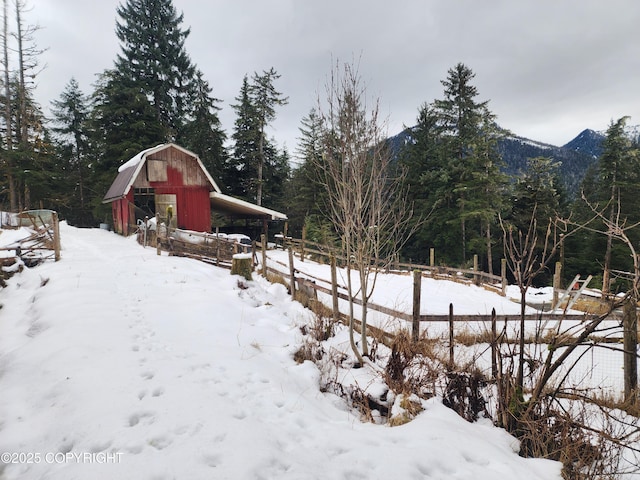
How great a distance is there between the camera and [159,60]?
27297mm

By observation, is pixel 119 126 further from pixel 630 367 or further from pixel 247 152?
pixel 630 367

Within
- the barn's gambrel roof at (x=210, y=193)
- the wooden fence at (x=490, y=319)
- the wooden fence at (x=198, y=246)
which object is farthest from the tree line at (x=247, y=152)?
the wooden fence at (x=490, y=319)

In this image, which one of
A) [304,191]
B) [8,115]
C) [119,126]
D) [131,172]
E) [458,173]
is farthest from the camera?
[304,191]

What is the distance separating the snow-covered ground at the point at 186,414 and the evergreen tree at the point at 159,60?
2555cm

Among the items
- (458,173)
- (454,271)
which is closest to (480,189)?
(458,173)

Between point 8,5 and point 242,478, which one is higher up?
point 8,5

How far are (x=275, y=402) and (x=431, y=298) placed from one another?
888cm

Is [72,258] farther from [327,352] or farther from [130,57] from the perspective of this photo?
[130,57]

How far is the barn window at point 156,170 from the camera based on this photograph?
58.9 ft

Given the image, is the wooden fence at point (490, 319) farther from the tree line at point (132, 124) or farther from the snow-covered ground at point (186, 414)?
the tree line at point (132, 124)

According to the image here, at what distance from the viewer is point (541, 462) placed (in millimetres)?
2990

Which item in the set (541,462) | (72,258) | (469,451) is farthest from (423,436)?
(72,258)

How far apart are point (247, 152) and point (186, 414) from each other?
90.4 ft

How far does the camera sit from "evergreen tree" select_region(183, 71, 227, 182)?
27469 millimetres
